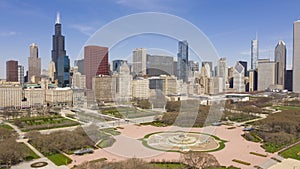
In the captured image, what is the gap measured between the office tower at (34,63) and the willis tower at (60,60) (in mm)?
3084

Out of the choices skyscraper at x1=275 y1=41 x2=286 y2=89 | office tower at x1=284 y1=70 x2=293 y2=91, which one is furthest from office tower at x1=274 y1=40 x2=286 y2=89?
office tower at x1=284 y1=70 x2=293 y2=91

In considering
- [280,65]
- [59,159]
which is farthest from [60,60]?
[280,65]

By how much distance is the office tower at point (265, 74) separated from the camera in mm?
37634

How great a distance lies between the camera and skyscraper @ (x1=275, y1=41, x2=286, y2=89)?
3825 centimetres

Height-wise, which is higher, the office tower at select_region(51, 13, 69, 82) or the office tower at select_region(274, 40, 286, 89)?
the office tower at select_region(51, 13, 69, 82)

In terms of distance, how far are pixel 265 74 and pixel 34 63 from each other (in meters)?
37.7

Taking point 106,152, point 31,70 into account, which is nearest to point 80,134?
point 106,152

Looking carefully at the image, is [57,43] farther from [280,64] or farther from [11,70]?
[280,64]

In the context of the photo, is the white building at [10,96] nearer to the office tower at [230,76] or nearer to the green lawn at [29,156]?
the green lawn at [29,156]

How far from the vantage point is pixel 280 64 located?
126 ft

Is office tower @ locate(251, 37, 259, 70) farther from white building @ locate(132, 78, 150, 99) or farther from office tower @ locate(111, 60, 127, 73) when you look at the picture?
office tower @ locate(111, 60, 127, 73)

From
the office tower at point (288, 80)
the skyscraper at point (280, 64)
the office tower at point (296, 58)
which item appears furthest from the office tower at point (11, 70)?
the office tower at point (288, 80)

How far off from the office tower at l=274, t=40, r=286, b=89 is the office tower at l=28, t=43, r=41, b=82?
122ft

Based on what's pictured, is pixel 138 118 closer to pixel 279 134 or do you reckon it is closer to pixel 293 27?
pixel 279 134
